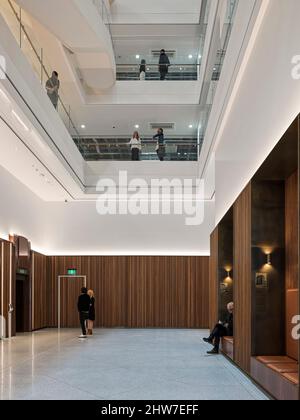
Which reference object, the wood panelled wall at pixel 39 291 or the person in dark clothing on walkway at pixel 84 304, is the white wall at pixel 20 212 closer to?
the wood panelled wall at pixel 39 291

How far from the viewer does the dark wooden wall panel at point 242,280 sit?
31.0ft

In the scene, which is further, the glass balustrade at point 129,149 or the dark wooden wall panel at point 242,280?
the glass balustrade at point 129,149

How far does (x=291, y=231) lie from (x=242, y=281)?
166cm

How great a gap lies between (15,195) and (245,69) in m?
11.2

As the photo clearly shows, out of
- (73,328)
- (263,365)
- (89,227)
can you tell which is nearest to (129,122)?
(89,227)

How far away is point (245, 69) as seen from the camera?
10070 mm

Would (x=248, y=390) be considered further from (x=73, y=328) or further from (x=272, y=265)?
(x=73, y=328)

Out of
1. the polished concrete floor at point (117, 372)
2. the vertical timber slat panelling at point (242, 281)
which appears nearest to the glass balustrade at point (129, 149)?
the polished concrete floor at point (117, 372)

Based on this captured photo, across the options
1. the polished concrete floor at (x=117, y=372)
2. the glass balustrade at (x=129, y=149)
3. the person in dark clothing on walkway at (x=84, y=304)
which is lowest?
the polished concrete floor at (x=117, y=372)

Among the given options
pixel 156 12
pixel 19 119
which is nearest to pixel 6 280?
pixel 19 119

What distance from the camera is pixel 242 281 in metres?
10.1

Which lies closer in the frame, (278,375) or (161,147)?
(278,375)

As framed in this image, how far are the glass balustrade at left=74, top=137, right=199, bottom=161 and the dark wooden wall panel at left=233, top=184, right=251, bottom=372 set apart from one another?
Result: 10.9m

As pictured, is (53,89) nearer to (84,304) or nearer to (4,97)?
(4,97)
